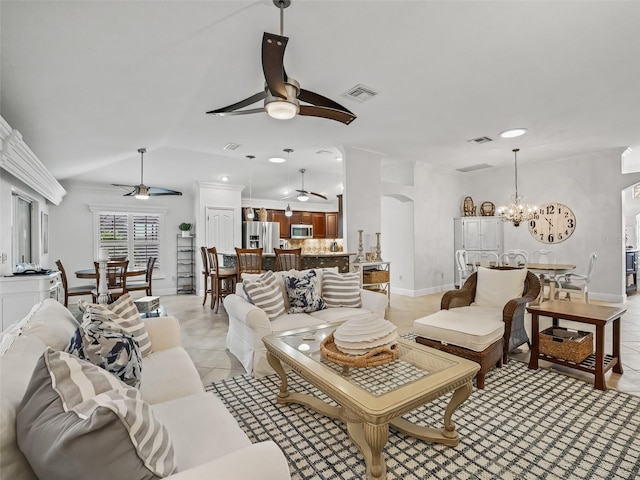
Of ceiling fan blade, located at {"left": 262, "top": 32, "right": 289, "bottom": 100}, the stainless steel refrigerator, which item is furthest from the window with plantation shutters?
ceiling fan blade, located at {"left": 262, "top": 32, "right": 289, "bottom": 100}

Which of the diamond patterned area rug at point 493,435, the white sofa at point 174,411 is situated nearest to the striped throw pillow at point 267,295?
the diamond patterned area rug at point 493,435

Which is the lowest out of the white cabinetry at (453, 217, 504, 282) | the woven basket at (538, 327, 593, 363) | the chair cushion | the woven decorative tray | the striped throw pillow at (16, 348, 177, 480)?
the woven basket at (538, 327, 593, 363)

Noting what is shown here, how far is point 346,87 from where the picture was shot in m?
3.25

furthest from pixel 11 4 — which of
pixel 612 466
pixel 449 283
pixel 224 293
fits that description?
pixel 449 283

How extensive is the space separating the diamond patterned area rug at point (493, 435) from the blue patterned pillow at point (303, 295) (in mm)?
840

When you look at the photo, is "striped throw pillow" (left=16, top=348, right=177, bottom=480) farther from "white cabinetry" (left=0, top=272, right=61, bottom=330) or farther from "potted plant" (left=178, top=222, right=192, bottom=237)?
"potted plant" (left=178, top=222, right=192, bottom=237)

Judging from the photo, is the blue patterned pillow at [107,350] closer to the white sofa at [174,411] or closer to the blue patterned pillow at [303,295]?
the white sofa at [174,411]

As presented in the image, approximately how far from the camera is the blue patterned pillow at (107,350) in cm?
146

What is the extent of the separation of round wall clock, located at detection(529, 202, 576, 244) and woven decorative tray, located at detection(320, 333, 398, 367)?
659 centimetres


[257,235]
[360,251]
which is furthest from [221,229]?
[360,251]

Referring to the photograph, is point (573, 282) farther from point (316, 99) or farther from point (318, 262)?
point (316, 99)

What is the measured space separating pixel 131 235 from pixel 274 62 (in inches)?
277

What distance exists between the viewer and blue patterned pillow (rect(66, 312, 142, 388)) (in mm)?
1455

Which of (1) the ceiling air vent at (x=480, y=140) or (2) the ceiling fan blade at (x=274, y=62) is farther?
(1) the ceiling air vent at (x=480, y=140)
